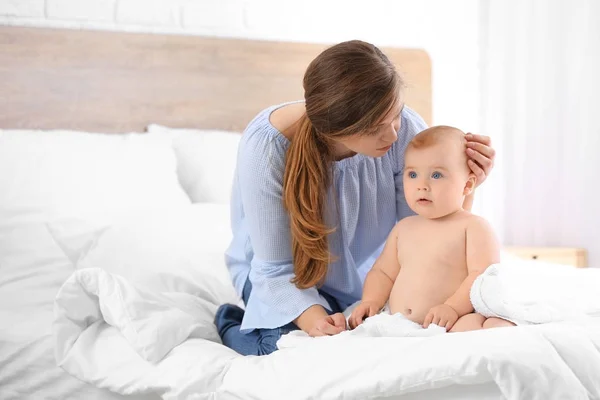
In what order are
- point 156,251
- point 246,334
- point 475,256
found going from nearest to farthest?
point 475,256
point 246,334
point 156,251

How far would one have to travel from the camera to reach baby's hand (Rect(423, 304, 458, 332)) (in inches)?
53.7

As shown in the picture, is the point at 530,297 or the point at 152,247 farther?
the point at 152,247

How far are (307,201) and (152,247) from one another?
1.93ft

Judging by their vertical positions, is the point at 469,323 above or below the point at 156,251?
above

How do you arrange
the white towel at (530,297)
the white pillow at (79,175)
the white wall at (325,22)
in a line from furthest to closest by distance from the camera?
the white wall at (325,22)
the white pillow at (79,175)
the white towel at (530,297)

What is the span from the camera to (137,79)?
2639 millimetres

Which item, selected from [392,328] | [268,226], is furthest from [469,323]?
[268,226]

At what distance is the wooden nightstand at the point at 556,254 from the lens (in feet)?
9.20

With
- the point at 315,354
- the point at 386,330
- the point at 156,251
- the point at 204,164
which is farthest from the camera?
the point at 204,164

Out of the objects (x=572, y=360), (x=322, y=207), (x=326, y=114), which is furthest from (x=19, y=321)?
(x=572, y=360)

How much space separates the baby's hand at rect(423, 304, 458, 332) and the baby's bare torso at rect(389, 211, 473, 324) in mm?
63

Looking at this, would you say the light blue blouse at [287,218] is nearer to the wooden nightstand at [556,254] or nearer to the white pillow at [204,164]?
the white pillow at [204,164]

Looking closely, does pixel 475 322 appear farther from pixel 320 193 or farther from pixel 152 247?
pixel 152 247

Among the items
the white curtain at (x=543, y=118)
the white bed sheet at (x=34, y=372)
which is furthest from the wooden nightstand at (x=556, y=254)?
the white bed sheet at (x=34, y=372)
